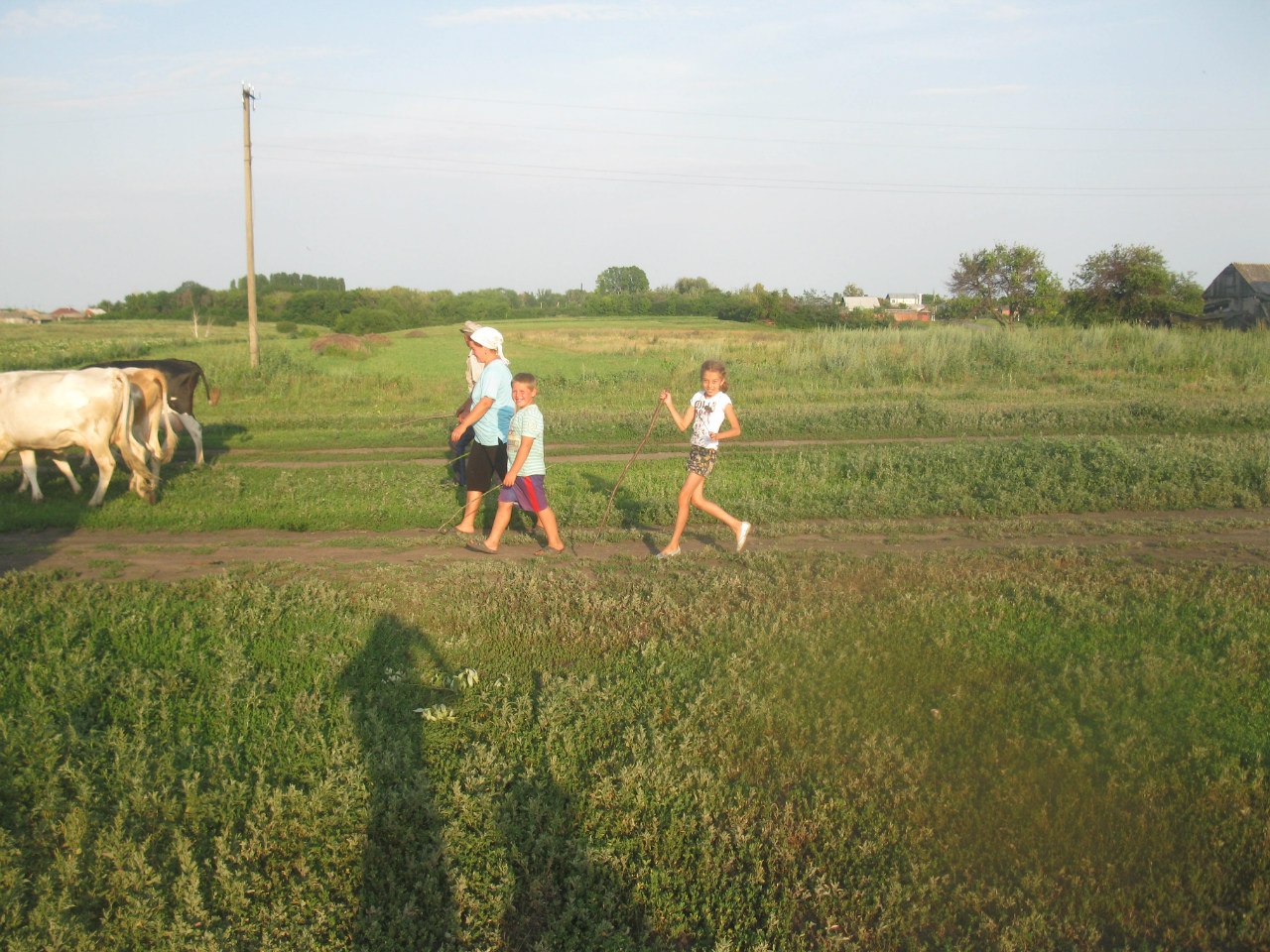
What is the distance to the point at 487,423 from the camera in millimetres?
9297

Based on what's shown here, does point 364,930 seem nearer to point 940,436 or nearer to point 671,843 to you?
point 671,843

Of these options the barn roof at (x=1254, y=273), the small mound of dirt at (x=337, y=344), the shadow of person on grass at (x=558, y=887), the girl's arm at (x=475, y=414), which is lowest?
the shadow of person on grass at (x=558, y=887)

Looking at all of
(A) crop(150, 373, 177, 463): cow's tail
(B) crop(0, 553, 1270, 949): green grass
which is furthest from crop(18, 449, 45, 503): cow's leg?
(B) crop(0, 553, 1270, 949): green grass

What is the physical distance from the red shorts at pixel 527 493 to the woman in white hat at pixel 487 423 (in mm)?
566

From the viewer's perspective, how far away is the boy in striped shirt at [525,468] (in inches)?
337

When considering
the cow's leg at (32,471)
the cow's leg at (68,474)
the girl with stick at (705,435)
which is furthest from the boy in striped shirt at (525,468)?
the cow's leg at (68,474)

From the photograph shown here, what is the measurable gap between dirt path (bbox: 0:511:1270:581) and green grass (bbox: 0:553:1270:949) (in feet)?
4.82

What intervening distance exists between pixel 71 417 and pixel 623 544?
6.66 meters

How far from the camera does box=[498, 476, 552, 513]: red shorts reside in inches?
343

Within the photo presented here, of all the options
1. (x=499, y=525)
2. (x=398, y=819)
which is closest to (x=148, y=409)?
(x=499, y=525)

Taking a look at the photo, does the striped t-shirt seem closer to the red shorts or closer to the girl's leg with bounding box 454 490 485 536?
the red shorts

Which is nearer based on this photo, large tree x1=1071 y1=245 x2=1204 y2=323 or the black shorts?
the black shorts

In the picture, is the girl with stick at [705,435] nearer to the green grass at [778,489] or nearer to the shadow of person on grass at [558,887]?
the green grass at [778,489]

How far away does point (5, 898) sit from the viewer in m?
3.86
